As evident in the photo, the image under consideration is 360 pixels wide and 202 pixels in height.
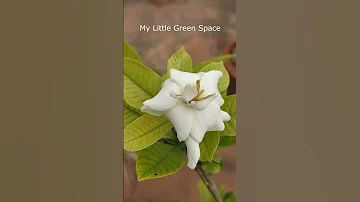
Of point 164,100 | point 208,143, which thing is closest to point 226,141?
point 208,143

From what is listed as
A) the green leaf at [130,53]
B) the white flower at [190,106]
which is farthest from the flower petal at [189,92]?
the green leaf at [130,53]

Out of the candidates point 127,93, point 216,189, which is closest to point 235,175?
point 216,189

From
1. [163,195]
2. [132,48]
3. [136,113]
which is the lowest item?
[163,195]

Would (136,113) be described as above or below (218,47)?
below

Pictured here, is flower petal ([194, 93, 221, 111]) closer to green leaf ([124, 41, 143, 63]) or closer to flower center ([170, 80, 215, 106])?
flower center ([170, 80, 215, 106])

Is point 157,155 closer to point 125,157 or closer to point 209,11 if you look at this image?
point 125,157

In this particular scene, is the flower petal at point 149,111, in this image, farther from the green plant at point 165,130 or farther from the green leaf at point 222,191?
the green leaf at point 222,191

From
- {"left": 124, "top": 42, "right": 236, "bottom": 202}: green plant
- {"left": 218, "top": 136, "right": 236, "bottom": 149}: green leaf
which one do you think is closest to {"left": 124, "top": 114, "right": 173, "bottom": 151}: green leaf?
{"left": 124, "top": 42, "right": 236, "bottom": 202}: green plant
